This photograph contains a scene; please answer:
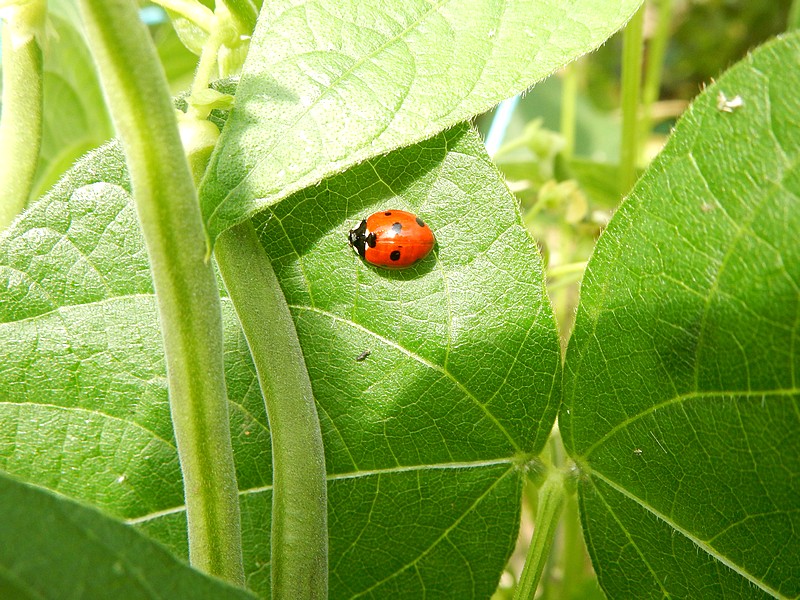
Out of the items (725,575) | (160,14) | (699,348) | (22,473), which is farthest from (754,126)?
(160,14)

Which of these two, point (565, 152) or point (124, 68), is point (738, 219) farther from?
point (565, 152)

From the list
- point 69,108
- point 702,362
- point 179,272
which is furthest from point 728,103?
point 69,108

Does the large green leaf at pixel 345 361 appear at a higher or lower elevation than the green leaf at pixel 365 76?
lower

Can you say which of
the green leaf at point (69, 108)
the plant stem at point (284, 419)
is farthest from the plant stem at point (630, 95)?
the green leaf at point (69, 108)

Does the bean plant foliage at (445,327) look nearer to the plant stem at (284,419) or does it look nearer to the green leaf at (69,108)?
the plant stem at (284,419)

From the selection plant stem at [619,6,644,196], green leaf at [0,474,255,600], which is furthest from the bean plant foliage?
plant stem at [619,6,644,196]

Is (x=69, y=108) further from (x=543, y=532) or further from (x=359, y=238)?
(x=543, y=532)
